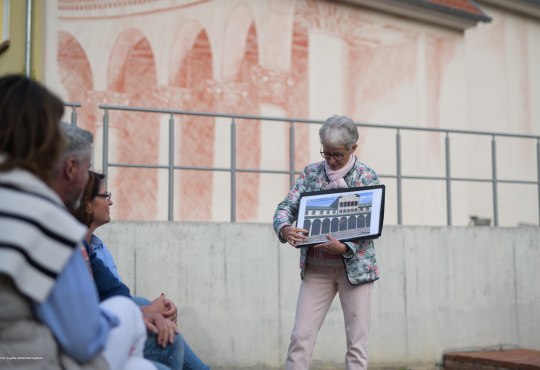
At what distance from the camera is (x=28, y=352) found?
2.27 m

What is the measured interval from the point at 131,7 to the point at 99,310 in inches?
292

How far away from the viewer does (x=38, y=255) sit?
7.23 feet

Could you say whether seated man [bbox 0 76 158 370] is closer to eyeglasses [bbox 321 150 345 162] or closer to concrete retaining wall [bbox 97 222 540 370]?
eyeglasses [bbox 321 150 345 162]

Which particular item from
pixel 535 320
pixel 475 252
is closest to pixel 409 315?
pixel 475 252

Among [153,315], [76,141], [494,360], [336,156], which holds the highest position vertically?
[336,156]

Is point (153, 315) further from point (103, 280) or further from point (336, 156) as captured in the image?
point (336, 156)

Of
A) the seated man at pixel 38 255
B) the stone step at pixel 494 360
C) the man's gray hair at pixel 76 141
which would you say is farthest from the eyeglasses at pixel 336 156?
the stone step at pixel 494 360

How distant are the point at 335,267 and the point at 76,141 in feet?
7.26

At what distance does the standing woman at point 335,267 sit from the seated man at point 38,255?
7.75ft

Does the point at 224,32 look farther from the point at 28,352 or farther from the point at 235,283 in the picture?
the point at 28,352

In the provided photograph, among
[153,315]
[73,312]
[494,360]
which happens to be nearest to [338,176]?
[153,315]

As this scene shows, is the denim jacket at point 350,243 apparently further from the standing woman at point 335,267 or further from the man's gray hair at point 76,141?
the man's gray hair at point 76,141

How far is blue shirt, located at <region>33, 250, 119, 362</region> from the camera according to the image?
2.25 metres

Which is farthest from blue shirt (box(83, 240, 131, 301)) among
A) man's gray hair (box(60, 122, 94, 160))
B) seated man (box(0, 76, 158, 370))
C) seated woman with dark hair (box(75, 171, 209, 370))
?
seated man (box(0, 76, 158, 370))
